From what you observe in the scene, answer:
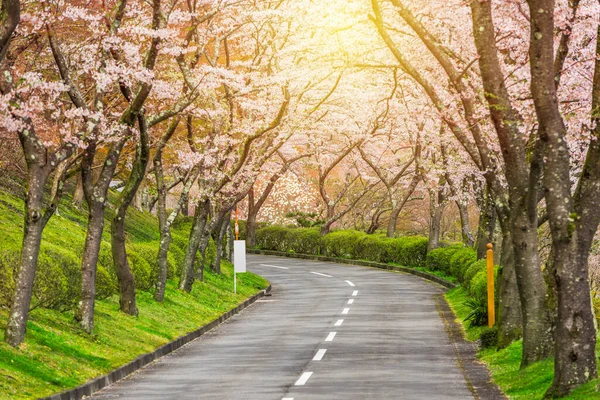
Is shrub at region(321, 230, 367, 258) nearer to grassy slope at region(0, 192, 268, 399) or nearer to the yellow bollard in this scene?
grassy slope at region(0, 192, 268, 399)

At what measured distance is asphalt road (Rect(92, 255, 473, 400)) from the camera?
13.6 meters

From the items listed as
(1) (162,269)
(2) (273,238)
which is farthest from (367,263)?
(1) (162,269)

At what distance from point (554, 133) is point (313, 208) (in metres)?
57.9

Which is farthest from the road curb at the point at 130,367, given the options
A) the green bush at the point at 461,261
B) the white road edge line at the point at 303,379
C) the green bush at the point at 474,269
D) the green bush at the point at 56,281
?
the green bush at the point at 461,261

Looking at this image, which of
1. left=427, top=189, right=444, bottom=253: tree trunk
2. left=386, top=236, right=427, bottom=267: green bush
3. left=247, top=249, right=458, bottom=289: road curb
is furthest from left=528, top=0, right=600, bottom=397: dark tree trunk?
left=386, top=236, right=427, bottom=267: green bush

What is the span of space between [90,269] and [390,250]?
31.8 metres

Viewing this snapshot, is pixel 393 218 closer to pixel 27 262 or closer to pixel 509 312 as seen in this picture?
pixel 509 312

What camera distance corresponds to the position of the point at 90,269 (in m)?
18.1

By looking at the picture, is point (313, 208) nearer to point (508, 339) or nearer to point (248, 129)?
point (248, 129)

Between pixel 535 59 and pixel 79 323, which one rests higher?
pixel 535 59

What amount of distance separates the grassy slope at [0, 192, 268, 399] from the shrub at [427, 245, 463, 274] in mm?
9397

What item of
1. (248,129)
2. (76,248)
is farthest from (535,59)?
(248,129)

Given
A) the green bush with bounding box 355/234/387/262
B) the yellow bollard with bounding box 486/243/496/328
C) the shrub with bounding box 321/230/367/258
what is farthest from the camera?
the shrub with bounding box 321/230/367/258

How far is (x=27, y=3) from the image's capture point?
54.3ft
